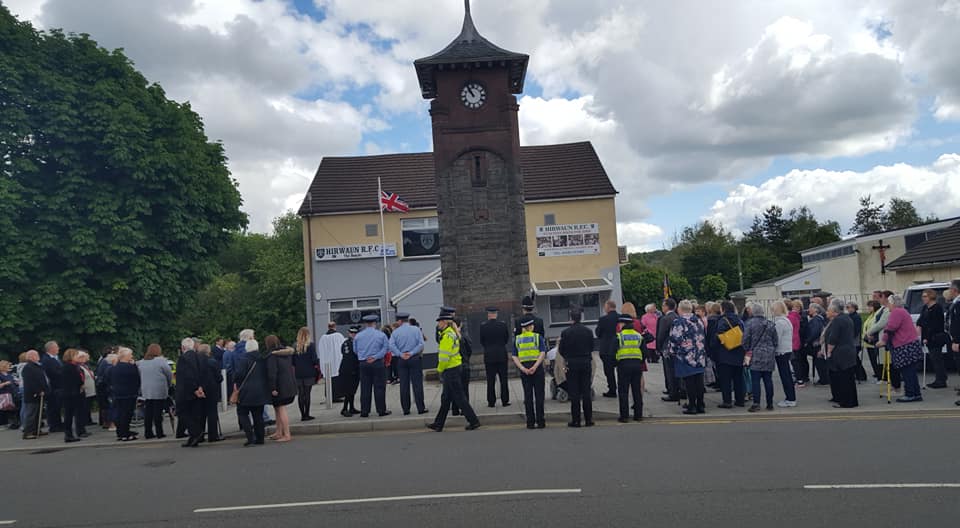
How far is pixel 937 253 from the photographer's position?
24750mm

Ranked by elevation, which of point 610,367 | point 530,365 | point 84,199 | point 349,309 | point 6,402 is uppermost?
point 84,199

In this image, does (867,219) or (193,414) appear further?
(867,219)

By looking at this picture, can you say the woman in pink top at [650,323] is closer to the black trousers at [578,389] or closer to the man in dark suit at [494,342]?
the man in dark suit at [494,342]

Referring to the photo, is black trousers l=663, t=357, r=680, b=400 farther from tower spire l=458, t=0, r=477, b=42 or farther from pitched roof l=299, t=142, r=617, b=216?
pitched roof l=299, t=142, r=617, b=216

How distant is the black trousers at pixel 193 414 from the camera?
1154 cm

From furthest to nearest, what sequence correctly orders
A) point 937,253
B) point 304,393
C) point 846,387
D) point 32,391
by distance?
point 937,253 → point 32,391 → point 304,393 → point 846,387

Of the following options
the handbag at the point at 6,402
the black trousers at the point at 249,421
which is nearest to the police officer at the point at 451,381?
the black trousers at the point at 249,421

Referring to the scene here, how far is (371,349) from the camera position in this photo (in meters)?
12.9

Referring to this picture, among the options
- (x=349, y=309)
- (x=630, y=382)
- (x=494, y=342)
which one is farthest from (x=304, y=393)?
(x=349, y=309)

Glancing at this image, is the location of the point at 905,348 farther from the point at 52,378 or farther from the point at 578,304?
the point at 578,304

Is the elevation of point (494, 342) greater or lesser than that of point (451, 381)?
greater

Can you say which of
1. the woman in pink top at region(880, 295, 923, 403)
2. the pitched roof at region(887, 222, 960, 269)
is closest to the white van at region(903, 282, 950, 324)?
the woman in pink top at region(880, 295, 923, 403)

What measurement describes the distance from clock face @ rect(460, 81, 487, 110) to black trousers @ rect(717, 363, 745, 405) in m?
10.4

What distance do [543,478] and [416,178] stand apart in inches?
1125
